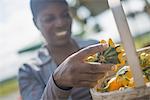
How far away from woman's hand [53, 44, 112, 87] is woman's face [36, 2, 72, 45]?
0.79 meters

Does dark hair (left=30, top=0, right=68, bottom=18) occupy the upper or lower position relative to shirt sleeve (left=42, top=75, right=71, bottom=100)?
upper

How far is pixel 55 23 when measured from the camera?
6.22 feet

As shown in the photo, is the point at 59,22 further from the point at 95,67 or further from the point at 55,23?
the point at 95,67

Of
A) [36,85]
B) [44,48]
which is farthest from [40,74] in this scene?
[44,48]

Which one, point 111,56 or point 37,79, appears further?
point 37,79

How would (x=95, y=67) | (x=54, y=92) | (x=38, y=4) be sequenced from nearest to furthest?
(x=95, y=67), (x=54, y=92), (x=38, y=4)

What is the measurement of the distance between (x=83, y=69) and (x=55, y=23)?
88 centimetres

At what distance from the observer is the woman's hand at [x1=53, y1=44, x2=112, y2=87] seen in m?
1.04

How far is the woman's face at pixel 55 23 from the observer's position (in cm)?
188

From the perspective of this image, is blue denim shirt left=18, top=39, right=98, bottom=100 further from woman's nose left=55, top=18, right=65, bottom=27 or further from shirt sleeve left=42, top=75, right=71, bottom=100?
shirt sleeve left=42, top=75, right=71, bottom=100

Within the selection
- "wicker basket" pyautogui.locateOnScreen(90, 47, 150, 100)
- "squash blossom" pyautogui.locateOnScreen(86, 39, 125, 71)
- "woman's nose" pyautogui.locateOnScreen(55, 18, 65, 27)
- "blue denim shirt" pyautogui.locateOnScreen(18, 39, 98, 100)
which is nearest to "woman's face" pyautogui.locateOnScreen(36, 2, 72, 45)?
"woman's nose" pyautogui.locateOnScreen(55, 18, 65, 27)

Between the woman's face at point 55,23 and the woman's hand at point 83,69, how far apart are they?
0.79 metres

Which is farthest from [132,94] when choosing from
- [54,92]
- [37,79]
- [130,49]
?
[37,79]

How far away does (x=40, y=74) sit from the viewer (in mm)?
1807
